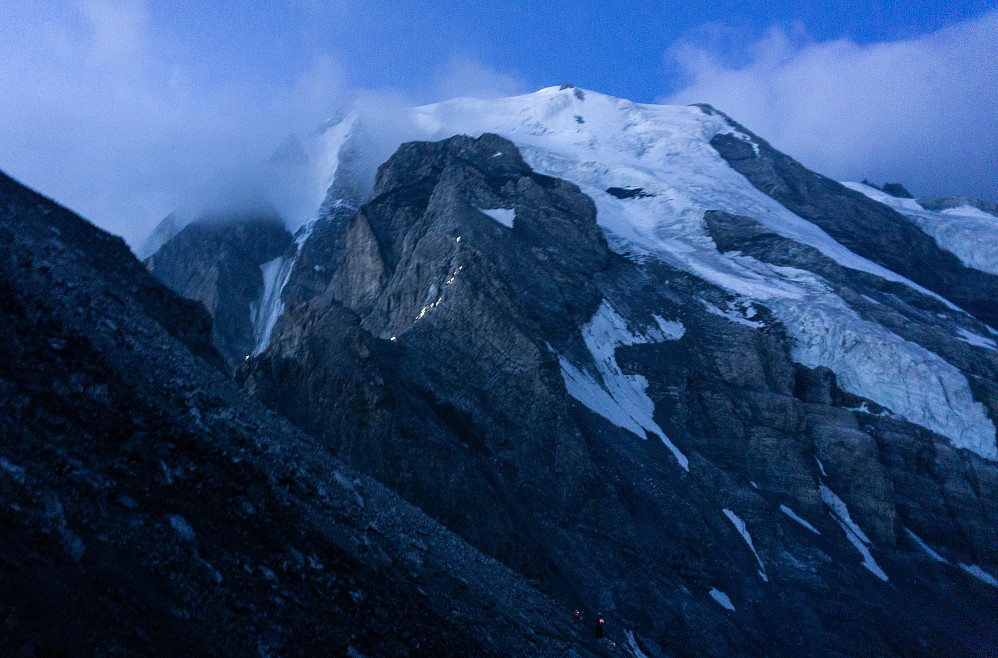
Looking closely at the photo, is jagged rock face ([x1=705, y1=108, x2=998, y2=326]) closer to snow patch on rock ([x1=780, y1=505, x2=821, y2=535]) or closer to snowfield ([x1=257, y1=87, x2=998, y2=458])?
snowfield ([x1=257, y1=87, x2=998, y2=458])

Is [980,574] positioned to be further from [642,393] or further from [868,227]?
[868,227]

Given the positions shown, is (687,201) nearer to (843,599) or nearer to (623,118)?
(623,118)

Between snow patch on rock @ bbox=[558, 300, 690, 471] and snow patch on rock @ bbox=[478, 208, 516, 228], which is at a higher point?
snow patch on rock @ bbox=[478, 208, 516, 228]

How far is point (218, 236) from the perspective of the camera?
295ft

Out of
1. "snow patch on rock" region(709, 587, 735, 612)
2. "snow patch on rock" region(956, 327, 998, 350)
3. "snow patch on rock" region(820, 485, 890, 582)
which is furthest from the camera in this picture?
"snow patch on rock" region(956, 327, 998, 350)

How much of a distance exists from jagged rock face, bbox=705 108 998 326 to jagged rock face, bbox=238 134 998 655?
27674 mm

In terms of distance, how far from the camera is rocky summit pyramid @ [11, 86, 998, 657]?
2892 centimetres

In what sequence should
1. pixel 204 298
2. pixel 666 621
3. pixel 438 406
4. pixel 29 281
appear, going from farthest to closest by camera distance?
1. pixel 204 298
2. pixel 438 406
3. pixel 666 621
4. pixel 29 281

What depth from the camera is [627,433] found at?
4053cm

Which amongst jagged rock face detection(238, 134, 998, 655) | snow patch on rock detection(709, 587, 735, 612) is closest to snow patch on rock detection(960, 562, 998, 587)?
jagged rock face detection(238, 134, 998, 655)

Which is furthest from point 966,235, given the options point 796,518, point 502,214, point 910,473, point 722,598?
point 722,598

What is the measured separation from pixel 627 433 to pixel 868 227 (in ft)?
242

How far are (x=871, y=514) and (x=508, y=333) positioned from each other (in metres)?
28.3

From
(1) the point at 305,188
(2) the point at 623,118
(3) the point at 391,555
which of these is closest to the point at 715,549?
(3) the point at 391,555
